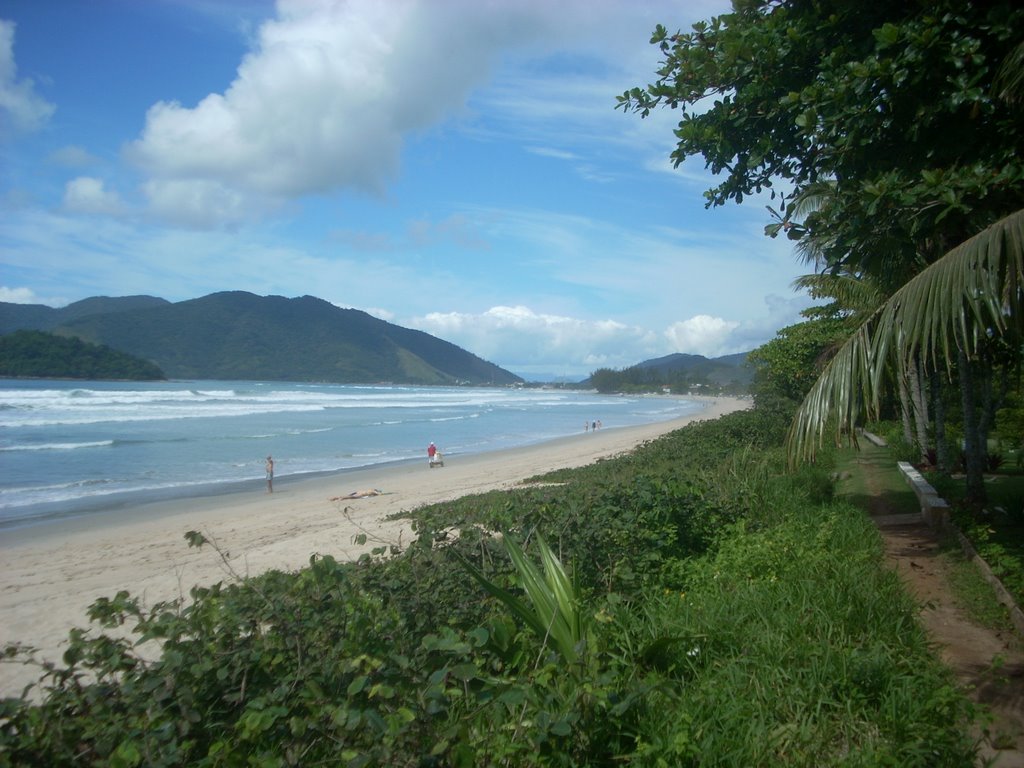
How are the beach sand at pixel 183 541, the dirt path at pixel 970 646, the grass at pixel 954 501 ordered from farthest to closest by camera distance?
the beach sand at pixel 183 541, the grass at pixel 954 501, the dirt path at pixel 970 646

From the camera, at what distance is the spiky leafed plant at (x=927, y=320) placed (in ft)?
12.5

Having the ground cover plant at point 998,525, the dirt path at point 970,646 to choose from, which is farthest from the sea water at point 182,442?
the ground cover plant at point 998,525

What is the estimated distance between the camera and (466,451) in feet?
93.1

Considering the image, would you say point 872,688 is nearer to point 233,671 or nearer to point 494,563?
point 494,563

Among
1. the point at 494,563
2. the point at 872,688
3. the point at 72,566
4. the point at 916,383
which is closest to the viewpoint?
the point at 872,688

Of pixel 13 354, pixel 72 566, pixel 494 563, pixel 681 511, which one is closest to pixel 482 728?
pixel 494 563

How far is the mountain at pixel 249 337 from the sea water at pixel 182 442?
72497 millimetres

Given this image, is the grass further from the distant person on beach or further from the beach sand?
the distant person on beach

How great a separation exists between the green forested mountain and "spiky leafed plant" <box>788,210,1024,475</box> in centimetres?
8704

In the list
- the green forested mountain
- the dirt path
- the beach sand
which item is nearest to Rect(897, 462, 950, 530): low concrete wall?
the dirt path

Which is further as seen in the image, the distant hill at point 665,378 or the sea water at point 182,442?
the distant hill at point 665,378

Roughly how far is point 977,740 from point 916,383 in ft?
37.0

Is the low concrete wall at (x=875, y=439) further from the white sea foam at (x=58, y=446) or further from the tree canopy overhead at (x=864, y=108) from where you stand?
the white sea foam at (x=58, y=446)

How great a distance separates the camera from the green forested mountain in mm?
75375
